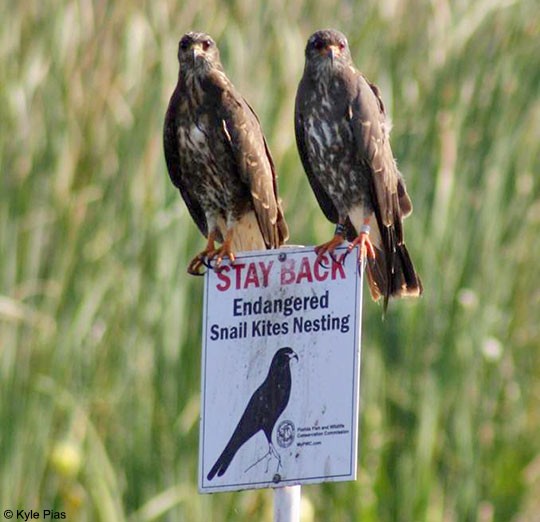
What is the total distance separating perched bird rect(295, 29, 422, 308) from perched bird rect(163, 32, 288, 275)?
6.3 inches

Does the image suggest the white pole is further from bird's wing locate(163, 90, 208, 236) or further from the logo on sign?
bird's wing locate(163, 90, 208, 236)

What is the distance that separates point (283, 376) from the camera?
2.90 m

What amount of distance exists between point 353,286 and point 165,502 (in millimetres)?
2484

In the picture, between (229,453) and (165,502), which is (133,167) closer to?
(165,502)

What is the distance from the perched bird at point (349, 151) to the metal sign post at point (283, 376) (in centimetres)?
98

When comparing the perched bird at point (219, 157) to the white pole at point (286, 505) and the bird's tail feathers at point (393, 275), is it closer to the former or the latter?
the bird's tail feathers at point (393, 275)

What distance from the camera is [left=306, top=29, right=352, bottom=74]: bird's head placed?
4273 millimetres

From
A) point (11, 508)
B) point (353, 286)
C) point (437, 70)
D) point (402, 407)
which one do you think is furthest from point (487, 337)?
point (353, 286)

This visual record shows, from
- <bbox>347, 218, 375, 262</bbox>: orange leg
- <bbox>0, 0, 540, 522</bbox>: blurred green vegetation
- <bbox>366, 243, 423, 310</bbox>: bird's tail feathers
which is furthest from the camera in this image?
<bbox>0, 0, 540, 522</bbox>: blurred green vegetation

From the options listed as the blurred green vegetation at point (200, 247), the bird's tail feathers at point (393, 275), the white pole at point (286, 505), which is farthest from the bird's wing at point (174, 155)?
the white pole at point (286, 505)

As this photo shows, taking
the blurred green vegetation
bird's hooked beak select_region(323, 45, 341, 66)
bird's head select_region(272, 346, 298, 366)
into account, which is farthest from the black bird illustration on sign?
the blurred green vegetation

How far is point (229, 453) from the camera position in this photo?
2.94 meters

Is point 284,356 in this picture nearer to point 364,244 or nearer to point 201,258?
point 364,244

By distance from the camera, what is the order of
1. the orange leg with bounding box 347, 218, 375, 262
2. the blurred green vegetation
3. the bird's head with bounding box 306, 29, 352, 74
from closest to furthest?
the orange leg with bounding box 347, 218, 375, 262, the bird's head with bounding box 306, 29, 352, 74, the blurred green vegetation
